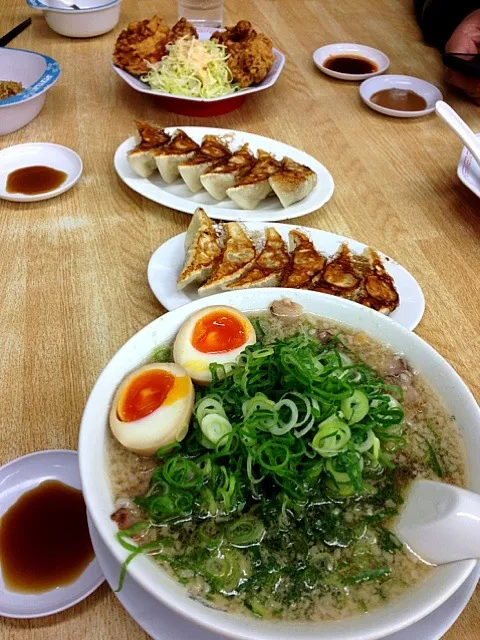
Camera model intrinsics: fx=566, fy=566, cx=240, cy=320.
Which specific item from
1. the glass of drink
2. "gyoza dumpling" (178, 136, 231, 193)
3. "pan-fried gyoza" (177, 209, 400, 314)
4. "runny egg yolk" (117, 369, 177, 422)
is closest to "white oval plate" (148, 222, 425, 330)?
"pan-fried gyoza" (177, 209, 400, 314)

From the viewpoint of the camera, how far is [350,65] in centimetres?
273

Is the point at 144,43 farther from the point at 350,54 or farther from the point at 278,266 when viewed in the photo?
the point at 278,266

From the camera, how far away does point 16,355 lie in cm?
145

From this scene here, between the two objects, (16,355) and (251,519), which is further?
(16,355)

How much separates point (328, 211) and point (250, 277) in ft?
1.82

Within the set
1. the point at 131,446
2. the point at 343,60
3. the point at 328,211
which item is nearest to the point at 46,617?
the point at 131,446

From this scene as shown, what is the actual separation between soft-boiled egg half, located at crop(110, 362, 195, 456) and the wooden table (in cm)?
29

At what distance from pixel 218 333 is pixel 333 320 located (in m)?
0.28

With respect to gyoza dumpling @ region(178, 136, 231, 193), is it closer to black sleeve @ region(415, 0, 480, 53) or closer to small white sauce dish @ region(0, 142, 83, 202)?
small white sauce dish @ region(0, 142, 83, 202)

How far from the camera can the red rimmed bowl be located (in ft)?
7.32

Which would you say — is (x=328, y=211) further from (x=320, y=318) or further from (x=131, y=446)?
(x=131, y=446)

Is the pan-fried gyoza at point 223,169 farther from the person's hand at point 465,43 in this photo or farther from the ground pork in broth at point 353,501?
the person's hand at point 465,43

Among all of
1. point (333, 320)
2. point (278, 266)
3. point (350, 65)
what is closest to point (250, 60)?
point (350, 65)

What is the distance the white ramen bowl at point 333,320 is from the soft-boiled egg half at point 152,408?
3cm
